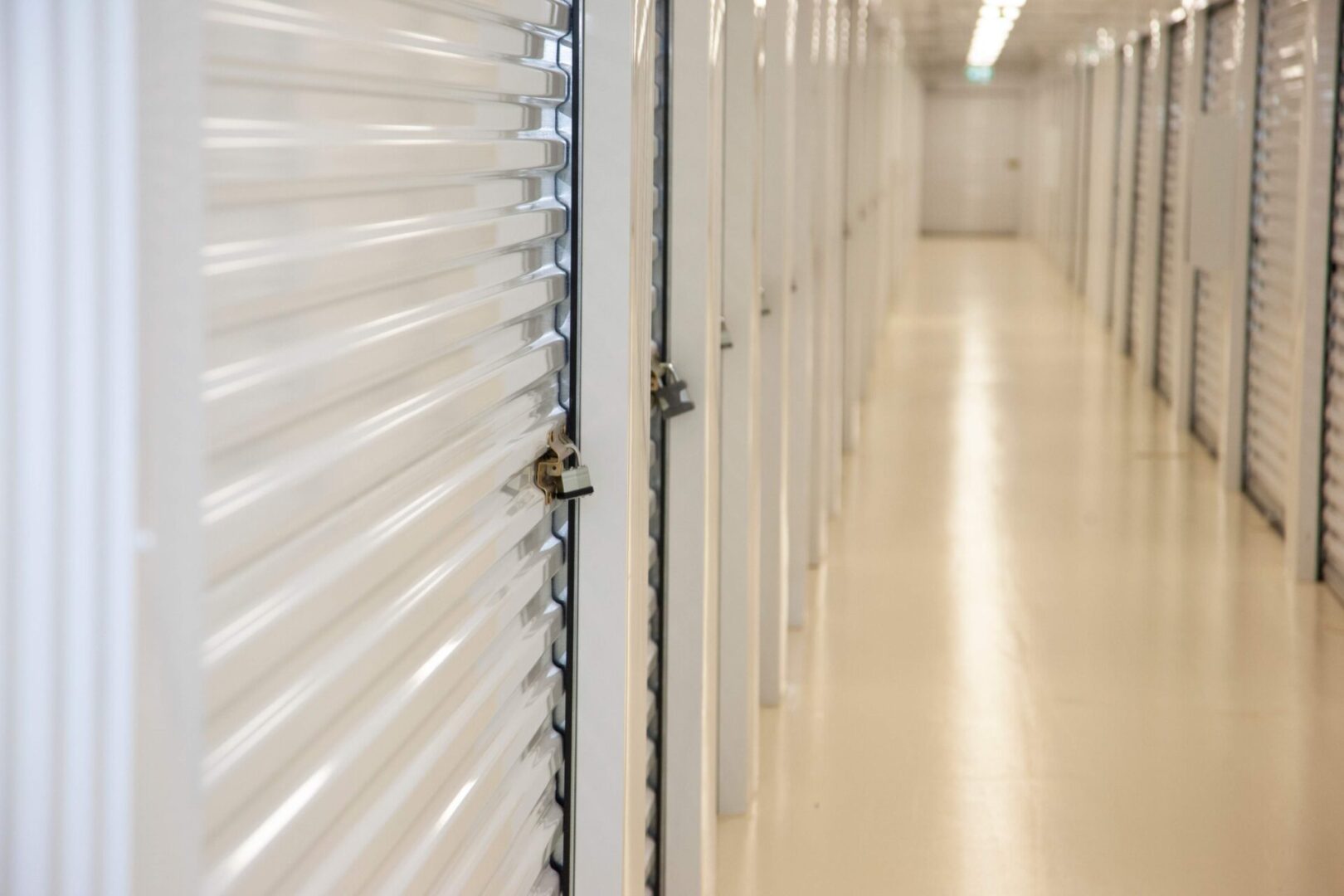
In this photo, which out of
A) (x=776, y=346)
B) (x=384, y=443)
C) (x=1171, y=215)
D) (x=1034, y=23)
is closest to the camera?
(x=384, y=443)

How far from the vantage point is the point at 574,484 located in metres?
1.93

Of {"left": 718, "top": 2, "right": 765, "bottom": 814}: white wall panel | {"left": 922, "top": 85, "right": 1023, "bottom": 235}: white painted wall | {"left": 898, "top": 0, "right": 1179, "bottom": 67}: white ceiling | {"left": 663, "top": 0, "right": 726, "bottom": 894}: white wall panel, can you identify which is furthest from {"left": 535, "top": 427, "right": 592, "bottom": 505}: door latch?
{"left": 922, "top": 85, "right": 1023, "bottom": 235}: white painted wall

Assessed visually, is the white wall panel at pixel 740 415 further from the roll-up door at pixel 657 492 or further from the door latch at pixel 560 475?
→ the door latch at pixel 560 475

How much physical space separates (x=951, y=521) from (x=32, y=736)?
603cm

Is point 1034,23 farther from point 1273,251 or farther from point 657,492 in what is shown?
point 657,492

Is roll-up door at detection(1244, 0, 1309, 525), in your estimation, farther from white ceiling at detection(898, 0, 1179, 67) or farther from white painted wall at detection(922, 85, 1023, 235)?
white painted wall at detection(922, 85, 1023, 235)

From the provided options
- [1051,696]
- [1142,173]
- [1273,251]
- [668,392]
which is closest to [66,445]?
[668,392]

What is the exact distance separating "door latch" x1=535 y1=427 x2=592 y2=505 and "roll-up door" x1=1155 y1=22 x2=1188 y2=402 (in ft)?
27.9

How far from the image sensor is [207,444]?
98cm

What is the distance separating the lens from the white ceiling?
1176 centimetres

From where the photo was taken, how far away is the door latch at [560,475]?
1921mm

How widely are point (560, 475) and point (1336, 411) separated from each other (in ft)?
15.0

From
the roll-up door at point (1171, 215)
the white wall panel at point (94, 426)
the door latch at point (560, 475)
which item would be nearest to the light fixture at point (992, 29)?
the roll-up door at point (1171, 215)

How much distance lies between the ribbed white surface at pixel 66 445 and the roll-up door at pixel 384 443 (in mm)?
164
